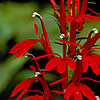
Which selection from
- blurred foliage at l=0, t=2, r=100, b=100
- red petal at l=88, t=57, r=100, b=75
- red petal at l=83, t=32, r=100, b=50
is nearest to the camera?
red petal at l=88, t=57, r=100, b=75

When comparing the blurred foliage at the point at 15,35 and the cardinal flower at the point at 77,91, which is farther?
the blurred foliage at the point at 15,35

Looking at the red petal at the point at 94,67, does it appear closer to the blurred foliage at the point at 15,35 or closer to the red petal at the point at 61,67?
the red petal at the point at 61,67

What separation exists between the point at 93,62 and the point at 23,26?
0.67 metres

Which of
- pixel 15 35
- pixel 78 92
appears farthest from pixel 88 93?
pixel 15 35

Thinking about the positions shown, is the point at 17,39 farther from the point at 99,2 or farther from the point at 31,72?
the point at 99,2

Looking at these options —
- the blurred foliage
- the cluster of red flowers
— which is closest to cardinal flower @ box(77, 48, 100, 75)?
the cluster of red flowers

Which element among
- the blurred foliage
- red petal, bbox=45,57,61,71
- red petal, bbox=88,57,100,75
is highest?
red petal, bbox=45,57,61,71

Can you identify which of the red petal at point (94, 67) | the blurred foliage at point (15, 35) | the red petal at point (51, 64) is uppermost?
the red petal at point (51, 64)

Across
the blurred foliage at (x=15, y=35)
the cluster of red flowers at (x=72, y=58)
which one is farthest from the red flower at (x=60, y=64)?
the blurred foliage at (x=15, y=35)

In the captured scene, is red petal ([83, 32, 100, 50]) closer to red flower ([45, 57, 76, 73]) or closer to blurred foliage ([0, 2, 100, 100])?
red flower ([45, 57, 76, 73])

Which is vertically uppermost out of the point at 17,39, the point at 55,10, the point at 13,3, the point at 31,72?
the point at 55,10

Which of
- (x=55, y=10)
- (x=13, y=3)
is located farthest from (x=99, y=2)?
(x=13, y=3)

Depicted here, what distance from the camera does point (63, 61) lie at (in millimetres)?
672

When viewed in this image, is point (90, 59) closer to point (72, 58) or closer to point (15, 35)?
point (72, 58)
